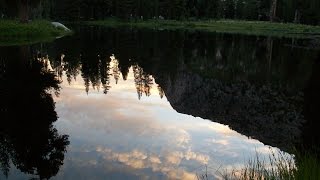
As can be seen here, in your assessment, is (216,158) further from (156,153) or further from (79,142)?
(79,142)

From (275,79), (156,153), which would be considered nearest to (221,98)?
(275,79)

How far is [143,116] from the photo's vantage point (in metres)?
22.6

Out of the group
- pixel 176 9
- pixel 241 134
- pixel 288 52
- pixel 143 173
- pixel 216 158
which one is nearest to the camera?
pixel 143 173

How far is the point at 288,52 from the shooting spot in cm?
6056

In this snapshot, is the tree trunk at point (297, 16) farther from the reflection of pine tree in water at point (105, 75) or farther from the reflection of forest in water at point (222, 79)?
the reflection of pine tree in water at point (105, 75)

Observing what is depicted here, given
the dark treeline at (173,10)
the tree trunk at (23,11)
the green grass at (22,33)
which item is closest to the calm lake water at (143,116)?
the green grass at (22,33)

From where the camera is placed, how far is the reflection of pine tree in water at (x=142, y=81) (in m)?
30.3

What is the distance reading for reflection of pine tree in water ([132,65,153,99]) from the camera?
3026 centimetres

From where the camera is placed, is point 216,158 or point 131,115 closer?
point 216,158

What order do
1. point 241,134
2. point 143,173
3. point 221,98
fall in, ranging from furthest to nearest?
point 221,98 → point 241,134 → point 143,173

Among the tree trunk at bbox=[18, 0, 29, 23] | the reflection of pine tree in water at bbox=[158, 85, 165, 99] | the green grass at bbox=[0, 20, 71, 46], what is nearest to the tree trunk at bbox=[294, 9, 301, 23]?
the green grass at bbox=[0, 20, 71, 46]

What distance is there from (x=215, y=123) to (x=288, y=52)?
41.9 m

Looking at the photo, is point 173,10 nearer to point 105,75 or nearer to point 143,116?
point 105,75

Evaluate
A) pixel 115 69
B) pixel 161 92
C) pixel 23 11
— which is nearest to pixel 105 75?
pixel 115 69
